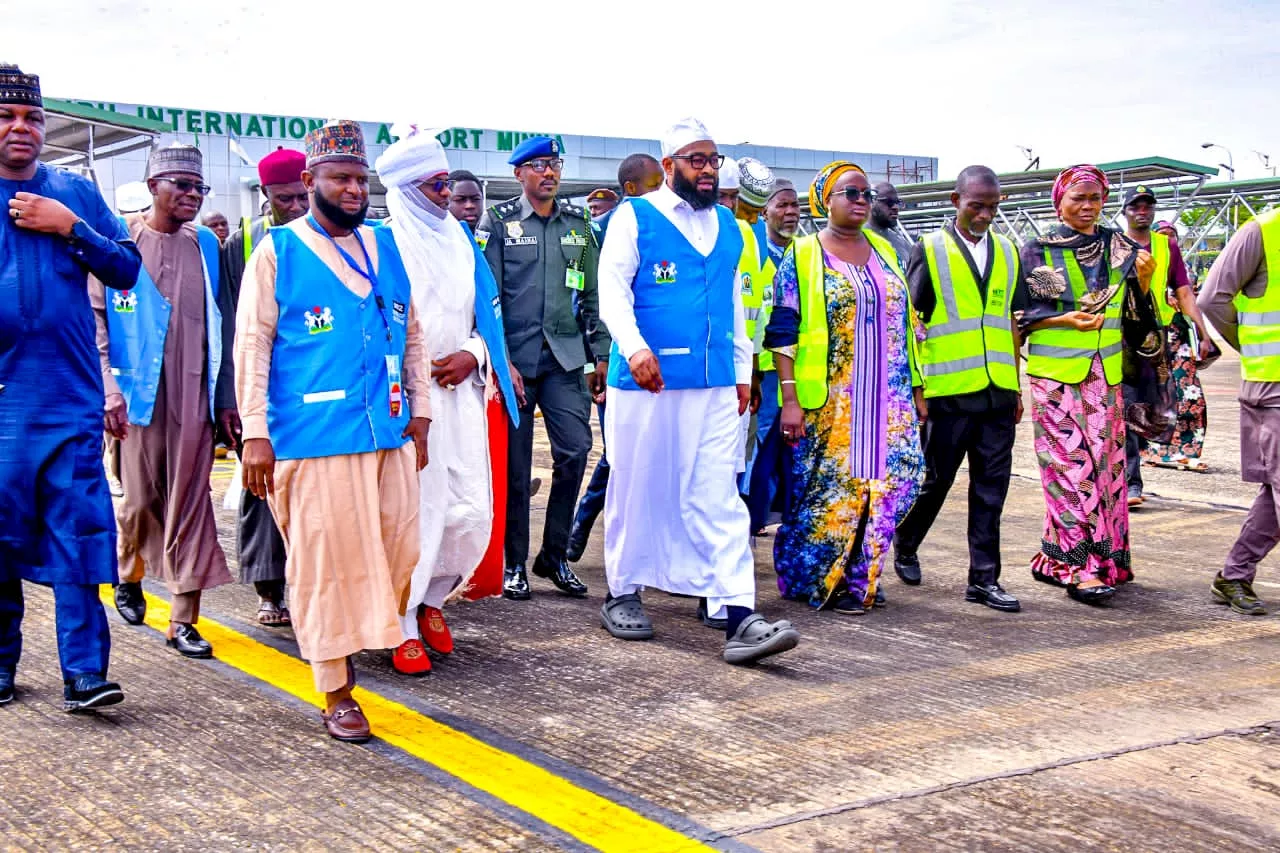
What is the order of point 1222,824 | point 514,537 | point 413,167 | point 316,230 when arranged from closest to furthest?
point 1222,824 → point 316,230 → point 413,167 → point 514,537

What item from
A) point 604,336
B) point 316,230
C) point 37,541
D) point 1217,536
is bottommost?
point 1217,536

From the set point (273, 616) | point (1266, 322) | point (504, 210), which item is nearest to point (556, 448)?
point (504, 210)

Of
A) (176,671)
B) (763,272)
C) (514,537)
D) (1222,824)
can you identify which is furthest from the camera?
(763,272)

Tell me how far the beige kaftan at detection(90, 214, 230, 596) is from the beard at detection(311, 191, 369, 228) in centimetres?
136

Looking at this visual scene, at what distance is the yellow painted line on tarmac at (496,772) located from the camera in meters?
3.47

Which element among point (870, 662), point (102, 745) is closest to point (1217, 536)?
point (870, 662)

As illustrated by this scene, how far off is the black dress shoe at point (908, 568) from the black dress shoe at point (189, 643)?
3.32 m

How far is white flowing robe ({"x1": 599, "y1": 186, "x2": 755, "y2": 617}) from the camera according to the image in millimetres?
5609

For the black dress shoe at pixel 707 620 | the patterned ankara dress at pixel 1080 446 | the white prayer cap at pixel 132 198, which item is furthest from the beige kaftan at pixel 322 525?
the white prayer cap at pixel 132 198

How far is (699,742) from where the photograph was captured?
4.21 m

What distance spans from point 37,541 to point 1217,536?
6309 mm

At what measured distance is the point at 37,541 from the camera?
4641mm

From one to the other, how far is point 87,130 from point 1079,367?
14554 millimetres

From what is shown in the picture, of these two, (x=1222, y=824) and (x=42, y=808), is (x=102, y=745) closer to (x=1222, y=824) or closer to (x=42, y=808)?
(x=42, y=808)
